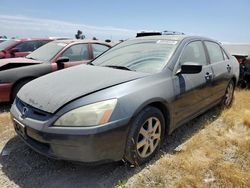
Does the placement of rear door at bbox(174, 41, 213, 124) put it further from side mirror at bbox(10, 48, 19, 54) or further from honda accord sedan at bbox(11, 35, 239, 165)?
side mirror at bbox(10, 48, 19, 54)

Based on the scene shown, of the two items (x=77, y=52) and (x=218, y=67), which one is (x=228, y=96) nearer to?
(x=218, y=67)

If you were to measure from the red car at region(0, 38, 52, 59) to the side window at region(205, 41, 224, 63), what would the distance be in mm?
5743

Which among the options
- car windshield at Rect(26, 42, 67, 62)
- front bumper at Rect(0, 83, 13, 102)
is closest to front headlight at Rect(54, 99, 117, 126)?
front bumper at Rect(0, 83, 13, 102)

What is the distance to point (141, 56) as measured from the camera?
12.1ft

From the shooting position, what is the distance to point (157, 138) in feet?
10.6

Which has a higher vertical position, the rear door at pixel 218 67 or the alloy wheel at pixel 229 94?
the rear door at pixel 218 67

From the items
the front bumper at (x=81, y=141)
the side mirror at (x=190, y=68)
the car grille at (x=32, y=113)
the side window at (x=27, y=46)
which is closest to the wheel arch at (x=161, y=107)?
the front bumper at (x=81, y=141)

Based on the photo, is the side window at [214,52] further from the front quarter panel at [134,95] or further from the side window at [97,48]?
the side window at [97,48]

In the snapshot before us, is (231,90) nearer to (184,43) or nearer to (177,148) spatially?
(184,43)

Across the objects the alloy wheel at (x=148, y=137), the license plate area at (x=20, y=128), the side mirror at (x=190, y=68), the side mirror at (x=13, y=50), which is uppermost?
the side mirror at (x=190, y=68)

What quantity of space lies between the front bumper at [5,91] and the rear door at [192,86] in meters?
3.22

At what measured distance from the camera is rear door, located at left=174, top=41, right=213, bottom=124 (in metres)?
3.46

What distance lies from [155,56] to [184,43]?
1.84 feet

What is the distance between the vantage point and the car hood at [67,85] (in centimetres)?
273
